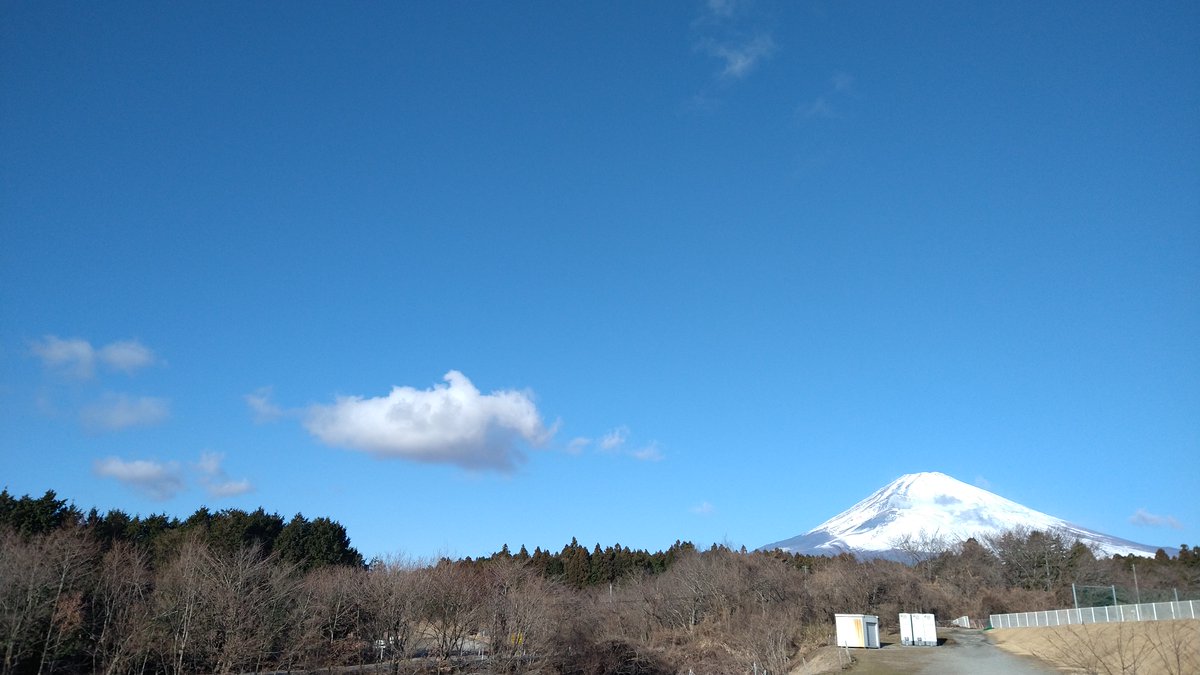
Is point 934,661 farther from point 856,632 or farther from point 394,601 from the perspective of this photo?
point 394,601

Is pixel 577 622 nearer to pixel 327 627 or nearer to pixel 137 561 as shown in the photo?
pixel 327 627

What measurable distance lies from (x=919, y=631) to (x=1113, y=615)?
10.8 meters

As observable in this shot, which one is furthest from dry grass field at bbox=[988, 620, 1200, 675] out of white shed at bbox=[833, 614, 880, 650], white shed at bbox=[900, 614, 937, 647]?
white shed at bbox=[833, 614, 880, 650]

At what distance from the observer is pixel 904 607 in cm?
7025

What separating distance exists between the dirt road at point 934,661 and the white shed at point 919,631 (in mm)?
690

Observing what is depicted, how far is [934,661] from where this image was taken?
4156cm

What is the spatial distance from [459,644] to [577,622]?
7.86 meters

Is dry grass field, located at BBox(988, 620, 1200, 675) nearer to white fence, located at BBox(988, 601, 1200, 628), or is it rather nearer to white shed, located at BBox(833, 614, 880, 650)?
white fence, located at BBox(988, 601, 1200, 628)

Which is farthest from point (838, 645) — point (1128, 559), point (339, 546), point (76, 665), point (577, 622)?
point (1128, 559)

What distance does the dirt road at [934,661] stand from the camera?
37750mm

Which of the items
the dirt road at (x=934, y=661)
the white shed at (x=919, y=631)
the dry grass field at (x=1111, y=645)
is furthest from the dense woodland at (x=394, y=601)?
the dry grass field at (x=1111, y=645)

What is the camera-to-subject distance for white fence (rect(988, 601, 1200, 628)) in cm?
3684

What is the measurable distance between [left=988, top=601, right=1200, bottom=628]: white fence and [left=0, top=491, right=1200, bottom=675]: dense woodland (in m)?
3.64

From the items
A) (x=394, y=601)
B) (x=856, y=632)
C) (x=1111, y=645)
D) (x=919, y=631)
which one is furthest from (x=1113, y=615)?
(x=394, y=601)
